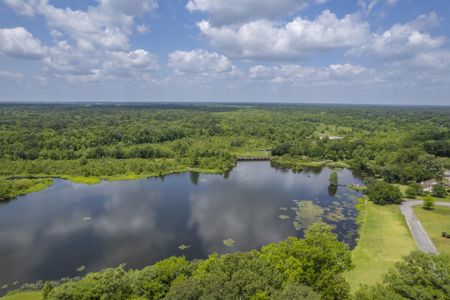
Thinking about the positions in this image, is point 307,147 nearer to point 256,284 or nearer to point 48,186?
point 48,186

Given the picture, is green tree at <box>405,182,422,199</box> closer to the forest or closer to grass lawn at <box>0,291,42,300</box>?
the forest

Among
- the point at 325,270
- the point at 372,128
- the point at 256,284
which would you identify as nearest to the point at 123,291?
the point at 256,284

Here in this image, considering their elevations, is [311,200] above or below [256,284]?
below

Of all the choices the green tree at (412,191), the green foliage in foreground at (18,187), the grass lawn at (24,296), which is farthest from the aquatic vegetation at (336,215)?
the green foliage in foreground at (18,187)

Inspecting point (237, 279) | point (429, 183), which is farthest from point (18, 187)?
point (429, 183)

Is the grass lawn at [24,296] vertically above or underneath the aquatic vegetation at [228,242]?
above

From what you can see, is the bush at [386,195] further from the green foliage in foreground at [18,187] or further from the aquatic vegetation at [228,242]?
the green foliage in foreground at [18,187]
